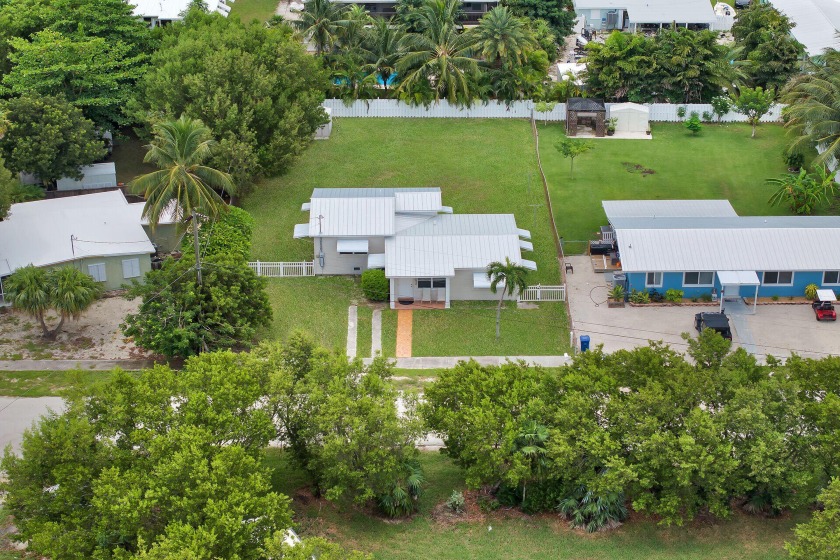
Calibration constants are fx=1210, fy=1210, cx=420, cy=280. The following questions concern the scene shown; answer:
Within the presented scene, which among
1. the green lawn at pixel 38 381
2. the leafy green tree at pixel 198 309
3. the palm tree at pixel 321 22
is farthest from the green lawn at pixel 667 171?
the green lawn at pixel 38 381

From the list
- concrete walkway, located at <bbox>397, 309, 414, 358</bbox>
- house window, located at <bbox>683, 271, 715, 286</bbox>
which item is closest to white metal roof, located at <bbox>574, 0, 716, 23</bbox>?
house window, located at <bbox>683, 271, 715, 286</bbox>

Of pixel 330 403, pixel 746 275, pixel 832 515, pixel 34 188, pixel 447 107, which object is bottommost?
pixel 832 515

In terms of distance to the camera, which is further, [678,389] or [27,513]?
[678,389]

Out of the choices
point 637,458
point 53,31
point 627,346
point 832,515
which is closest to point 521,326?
point 627,346

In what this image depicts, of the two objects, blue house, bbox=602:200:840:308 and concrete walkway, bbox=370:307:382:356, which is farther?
blue house, bbox=602:200:840:308

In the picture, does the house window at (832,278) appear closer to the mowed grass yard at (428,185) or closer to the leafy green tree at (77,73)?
the mowed grass yard at (428,185)

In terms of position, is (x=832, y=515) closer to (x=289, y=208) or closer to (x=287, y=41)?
(x=289, y=208)

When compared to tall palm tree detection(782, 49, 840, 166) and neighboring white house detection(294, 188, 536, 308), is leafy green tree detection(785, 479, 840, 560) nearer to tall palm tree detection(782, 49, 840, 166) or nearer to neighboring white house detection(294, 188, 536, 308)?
neighboring white house detection(294, 188, 536, 308)
